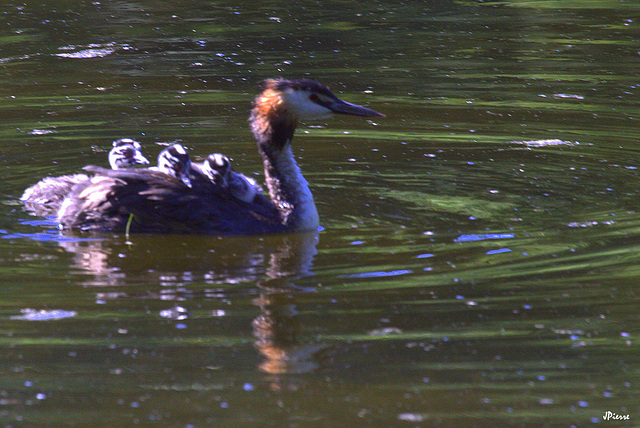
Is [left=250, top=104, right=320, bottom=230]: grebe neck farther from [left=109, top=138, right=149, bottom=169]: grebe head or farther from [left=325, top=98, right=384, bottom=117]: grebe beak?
[left=109, top=138, right=149, bottom=169]: grebe head

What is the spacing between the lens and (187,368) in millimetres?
5078

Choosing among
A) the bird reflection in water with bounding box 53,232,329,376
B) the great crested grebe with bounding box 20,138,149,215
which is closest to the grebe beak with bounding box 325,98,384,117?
the bird reflection in water with bounding box 53,232,329,376

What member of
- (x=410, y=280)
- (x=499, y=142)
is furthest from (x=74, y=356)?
(x=499, y=142)

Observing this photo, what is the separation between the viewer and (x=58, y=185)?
8.01m

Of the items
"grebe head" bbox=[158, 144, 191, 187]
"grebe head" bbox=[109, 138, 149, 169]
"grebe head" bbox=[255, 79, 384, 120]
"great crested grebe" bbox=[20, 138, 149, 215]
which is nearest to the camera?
"grebe head" bbox=[158, 144, 191, 187]

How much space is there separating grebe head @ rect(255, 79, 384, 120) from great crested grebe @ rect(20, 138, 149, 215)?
117 cm

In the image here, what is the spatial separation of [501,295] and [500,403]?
4.69ft

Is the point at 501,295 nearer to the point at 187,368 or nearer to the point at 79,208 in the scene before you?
the point at 187,368

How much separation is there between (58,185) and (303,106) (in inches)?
77.6

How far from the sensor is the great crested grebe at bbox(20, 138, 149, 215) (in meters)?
8.00

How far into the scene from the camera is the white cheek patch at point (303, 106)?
7688 millimetres

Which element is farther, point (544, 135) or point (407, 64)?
point (407, 64)

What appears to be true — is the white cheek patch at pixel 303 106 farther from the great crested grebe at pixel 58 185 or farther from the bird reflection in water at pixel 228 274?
→ the great crested grebe at pixel 58 185

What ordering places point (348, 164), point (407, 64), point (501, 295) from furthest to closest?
point (407, 64) → point (348, 164) → point (501, 295)
